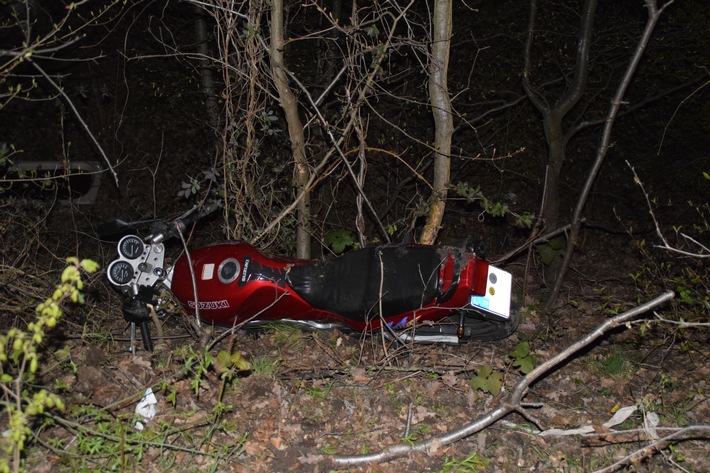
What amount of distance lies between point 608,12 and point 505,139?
1.90 meters

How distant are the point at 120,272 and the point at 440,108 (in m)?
2.99

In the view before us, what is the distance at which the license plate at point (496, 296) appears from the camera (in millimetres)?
4992

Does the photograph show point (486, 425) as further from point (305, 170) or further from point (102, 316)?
point (102, 316)

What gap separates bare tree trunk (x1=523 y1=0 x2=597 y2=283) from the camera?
6.41 meters

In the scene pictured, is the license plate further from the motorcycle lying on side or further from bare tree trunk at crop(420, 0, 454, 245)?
bare tree trunk at crop(420, 0, 454, 245)

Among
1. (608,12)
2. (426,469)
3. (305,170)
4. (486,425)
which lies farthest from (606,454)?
(608,12)

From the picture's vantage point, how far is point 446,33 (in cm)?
553

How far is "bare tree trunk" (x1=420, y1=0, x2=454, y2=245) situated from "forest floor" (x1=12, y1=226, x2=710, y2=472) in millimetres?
1261

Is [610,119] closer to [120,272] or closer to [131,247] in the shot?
[131,247]

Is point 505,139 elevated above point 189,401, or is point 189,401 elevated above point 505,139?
point 505,139

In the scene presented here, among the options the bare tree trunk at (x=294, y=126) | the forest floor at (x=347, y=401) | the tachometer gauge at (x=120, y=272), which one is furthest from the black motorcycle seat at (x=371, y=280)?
the tachometer gauge at (x=120, y=272)

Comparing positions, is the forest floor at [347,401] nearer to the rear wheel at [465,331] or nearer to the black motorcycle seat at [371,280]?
the rear wheel at [465,331]

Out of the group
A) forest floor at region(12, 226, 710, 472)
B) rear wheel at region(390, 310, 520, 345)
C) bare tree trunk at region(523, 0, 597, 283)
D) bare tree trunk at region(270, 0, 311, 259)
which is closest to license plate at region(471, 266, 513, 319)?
rear wheel at region(390, 310, 520, 345)

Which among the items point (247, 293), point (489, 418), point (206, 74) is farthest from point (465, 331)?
point (206, 74)
